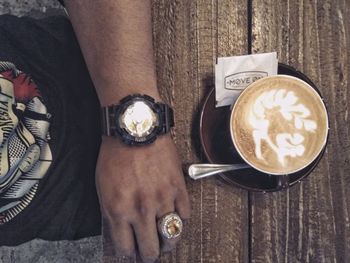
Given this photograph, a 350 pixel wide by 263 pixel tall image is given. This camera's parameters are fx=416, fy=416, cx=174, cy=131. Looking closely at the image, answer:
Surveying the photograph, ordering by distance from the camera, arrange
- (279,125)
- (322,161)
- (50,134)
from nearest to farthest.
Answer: (279,125) → (322,161) → (50,134)

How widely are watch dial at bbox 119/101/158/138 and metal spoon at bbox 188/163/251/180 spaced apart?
5.2 inches

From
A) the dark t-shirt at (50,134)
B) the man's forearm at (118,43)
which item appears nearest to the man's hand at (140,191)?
the man's forearm at (118,43)

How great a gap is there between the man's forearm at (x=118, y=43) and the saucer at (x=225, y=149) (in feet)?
0.43

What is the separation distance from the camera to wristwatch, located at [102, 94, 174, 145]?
3.01 feet

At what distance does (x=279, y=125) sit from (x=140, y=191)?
338mm

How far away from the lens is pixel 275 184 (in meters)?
0.97

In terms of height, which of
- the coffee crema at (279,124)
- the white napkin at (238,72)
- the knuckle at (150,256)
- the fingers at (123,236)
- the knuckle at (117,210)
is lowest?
the knuckle at (150,256)

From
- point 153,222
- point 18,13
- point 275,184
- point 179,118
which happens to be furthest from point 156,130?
point 18,13

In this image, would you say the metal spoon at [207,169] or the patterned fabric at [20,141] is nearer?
the metal spoon at [207,169]

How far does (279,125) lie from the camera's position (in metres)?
0.91

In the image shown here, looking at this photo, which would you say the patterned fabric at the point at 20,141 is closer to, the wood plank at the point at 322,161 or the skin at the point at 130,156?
the skin at the point at 130,156

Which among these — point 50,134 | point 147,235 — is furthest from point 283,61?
point 50,134

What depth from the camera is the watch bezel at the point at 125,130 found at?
0.91 metres

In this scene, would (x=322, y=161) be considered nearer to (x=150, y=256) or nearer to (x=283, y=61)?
(x=283, y=61)
